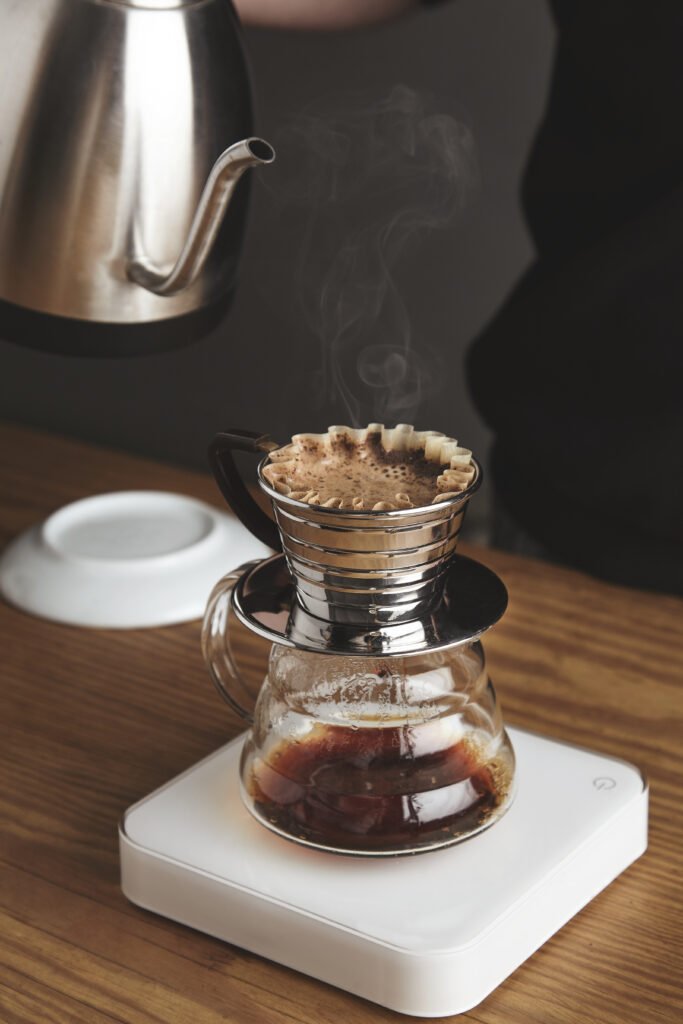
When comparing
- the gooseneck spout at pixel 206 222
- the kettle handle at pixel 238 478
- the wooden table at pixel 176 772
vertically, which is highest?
the gooseneck spout at pixel 206 222

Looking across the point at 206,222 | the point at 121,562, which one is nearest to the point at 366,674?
the point at 206,222

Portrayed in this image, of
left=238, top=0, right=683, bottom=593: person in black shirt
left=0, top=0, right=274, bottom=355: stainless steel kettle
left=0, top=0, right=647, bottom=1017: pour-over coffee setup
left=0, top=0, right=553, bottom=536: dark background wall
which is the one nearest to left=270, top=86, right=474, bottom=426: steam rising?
left=0, top=0, right=553, bottom=536: dark background wall

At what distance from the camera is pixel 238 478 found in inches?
26.2

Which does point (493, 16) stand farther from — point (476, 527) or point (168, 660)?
point (168, 660)

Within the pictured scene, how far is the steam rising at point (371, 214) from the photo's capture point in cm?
182

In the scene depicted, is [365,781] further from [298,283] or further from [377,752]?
[298,283]

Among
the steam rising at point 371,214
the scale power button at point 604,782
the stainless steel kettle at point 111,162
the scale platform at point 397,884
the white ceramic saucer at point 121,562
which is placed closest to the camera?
the scale platform at point 397,884

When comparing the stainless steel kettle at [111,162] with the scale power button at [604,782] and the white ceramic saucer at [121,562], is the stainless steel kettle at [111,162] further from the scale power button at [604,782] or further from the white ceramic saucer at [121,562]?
the scale power button at [604,782]

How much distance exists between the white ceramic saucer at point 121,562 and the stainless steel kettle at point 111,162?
0.21m

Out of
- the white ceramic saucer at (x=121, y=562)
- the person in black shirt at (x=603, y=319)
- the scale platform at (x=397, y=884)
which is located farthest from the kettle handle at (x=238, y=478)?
the person in black shirt at (x=603, y=319)

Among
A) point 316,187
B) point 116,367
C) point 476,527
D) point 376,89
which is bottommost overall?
point 476,527

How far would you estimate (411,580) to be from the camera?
60 cm

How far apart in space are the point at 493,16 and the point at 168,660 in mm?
1052

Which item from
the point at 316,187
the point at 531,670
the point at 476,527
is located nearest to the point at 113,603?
the point at 531,670
